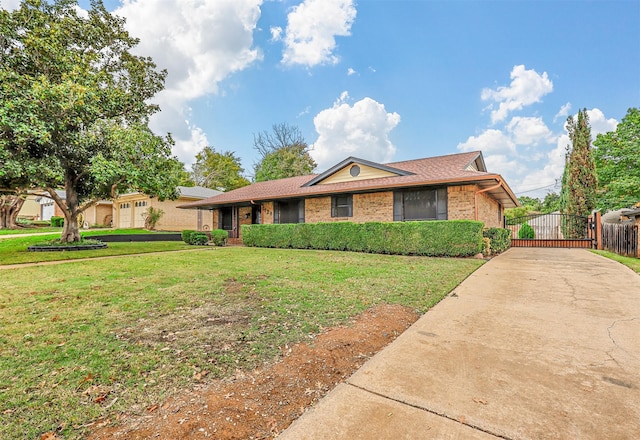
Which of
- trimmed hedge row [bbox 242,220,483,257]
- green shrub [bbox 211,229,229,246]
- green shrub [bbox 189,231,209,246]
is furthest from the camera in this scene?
green shrub [bbox 189,231,209,246]

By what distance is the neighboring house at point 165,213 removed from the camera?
75.9 ft

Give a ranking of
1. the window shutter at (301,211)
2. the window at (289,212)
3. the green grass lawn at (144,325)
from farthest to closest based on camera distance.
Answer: the window at (289,212) < the window shutter at (301,211) < the green grass lawn at (144,325)

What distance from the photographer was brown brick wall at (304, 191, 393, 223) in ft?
41.1

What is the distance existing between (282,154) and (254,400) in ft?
111

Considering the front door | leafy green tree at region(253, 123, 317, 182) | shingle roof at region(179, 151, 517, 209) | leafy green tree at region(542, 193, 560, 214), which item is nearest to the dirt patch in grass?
shingle roof at region(179, 151, 517, 209)

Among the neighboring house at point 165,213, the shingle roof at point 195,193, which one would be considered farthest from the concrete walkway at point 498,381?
the shingle roof at point 195,193

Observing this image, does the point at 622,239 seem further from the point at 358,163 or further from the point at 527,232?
the point at 358,163

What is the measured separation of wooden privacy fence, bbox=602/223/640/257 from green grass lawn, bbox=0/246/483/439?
29.3ft

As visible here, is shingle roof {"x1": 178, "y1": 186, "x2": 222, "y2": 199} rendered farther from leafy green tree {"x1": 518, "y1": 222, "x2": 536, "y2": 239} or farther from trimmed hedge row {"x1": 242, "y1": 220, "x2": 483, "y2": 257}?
leafy green tree {"x1": 518, "y1": 222, "x2": 536, "y2": 239}

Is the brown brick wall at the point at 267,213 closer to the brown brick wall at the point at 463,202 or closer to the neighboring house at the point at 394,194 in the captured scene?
the neighboring house at the point at 394,194

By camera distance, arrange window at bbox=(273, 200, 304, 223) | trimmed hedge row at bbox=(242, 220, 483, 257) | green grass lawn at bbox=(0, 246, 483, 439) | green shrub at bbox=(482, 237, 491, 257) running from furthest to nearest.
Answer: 1. window at bbox=(273, 200, 304, 223)
2. green shrub at bbox=(482, 237, 491, 257)
3. trimmed hedge row at bbox=(242, 220, 483, 257)
4. green grass lawn at bbox=(0, 246, 483, 439)

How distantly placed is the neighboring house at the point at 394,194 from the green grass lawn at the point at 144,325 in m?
5.22

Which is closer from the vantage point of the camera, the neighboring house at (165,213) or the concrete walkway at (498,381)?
the concrete walkway at (498,381)

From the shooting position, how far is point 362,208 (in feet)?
43.1
